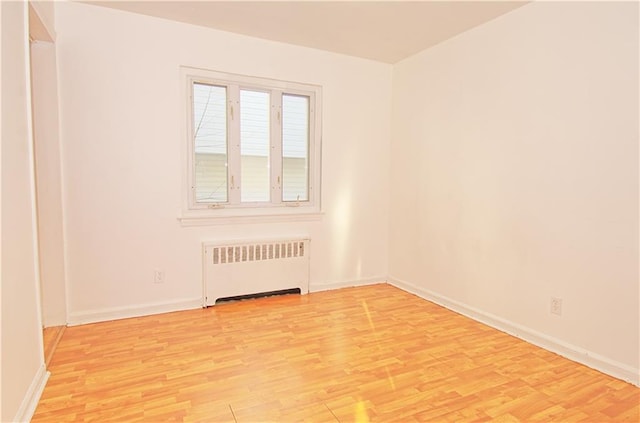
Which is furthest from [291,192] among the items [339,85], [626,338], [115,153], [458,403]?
[626,338]

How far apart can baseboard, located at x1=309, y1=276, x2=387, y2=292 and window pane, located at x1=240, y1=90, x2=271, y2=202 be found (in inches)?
43.9

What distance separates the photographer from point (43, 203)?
2.98m

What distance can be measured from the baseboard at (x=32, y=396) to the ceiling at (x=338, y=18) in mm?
2727

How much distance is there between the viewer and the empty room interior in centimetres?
215

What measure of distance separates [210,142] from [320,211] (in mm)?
1352

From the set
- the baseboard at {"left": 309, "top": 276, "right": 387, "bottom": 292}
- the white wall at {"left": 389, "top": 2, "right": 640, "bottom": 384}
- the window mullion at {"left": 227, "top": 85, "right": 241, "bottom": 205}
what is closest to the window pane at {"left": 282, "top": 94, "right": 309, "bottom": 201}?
the window mullion at {"left": 227, "top": 85, "right": 241, "bottom": 205}

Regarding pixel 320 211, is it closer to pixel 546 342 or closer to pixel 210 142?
pixel 210 142

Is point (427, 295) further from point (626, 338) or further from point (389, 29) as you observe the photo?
point (389, 29)

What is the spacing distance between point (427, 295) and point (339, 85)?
244cm

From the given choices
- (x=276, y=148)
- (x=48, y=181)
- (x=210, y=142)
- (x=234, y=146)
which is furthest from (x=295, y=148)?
(x=48, y=181)

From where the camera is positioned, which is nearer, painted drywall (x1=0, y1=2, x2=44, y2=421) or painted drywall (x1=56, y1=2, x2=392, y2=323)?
painted drywall (x1=0, y1=2, x2=44, y2=421)

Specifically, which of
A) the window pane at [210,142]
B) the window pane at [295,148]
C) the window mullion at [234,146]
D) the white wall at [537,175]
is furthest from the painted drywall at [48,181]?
the white wall at [537,175]

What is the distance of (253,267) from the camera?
12.6ft

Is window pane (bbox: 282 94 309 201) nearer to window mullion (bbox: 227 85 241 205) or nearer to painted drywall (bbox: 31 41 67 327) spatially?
window mullion (bbox: 227 85 241 205)
